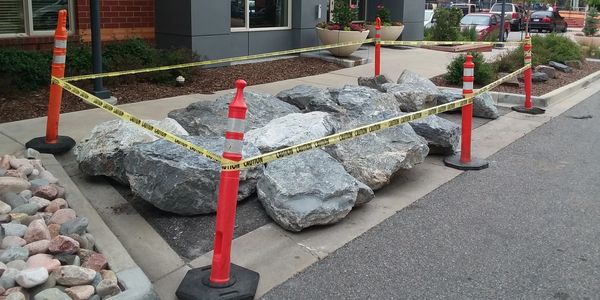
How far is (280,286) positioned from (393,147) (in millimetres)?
2511

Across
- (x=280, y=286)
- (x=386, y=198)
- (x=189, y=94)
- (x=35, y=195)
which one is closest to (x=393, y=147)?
(x=386, y=198)

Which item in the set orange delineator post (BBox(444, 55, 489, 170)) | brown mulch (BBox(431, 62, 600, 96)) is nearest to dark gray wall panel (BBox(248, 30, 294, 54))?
brown mulch (BBox(431, 62, 600, 96))

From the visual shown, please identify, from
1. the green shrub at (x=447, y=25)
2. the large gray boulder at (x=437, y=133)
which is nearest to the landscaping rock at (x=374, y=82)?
the large gray boulder at (x=437, y=133)

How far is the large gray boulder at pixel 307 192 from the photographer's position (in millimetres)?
4945

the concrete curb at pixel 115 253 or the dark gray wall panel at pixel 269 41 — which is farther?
the dark gray wall panel at pixel 269 41

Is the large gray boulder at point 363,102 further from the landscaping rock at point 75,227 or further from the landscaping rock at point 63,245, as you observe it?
the landscaping rock at point 63,245

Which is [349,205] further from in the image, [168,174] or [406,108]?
[406,108]

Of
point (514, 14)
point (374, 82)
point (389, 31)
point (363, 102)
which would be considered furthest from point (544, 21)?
point (363, 102)

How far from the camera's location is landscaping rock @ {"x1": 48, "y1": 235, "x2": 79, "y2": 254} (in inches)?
153

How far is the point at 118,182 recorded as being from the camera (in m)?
5.76

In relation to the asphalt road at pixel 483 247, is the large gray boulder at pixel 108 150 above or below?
above

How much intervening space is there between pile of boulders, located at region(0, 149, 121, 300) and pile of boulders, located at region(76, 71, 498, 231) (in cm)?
69

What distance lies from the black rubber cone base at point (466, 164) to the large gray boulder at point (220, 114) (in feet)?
6.63

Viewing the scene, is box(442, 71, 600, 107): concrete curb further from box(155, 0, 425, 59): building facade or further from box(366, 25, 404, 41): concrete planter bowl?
box(366, 25, 404, 41): concrete planter bowl
